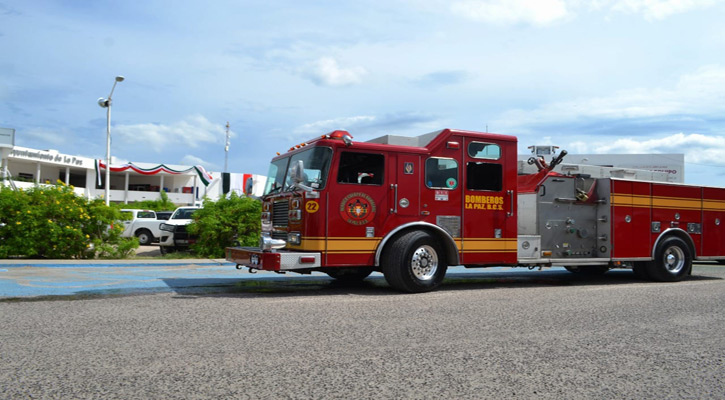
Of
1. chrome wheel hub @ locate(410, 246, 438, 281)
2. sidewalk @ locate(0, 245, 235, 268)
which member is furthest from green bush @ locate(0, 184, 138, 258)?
chrome wheel hub @ locate(410, 246, 438, 281)

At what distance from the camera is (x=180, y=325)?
21.5ft

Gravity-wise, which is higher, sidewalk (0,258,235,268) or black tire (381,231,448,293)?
black tire (381,231,448,293)

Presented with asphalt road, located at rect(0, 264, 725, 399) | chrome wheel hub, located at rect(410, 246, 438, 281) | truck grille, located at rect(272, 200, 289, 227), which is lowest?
asphalt road, located at rect(0, 264, 725, 399)

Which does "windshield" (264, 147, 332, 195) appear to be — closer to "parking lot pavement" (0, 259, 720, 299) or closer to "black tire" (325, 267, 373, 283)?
"black tire" (325, 267, 373, 283)

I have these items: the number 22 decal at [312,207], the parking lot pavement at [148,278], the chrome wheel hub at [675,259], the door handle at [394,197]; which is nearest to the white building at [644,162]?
the chrome wheel hub at [675,259]

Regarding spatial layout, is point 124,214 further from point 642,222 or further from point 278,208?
point 642,222

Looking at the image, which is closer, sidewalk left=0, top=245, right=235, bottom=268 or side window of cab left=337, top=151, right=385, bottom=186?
side window of cab left=337, top=151, right=385, bottom=186

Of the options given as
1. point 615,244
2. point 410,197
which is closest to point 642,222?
point 615,244

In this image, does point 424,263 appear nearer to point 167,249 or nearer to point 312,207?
point 312,207

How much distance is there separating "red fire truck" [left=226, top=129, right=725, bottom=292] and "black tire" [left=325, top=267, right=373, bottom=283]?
0.04 meters

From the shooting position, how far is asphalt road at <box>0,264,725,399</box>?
4359 millimetres

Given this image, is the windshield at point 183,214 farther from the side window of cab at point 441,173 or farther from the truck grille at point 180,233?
the side window of cab at point 441,173

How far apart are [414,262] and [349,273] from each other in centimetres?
183

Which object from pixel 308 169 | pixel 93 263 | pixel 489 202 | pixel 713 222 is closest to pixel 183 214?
pixel 93 263
